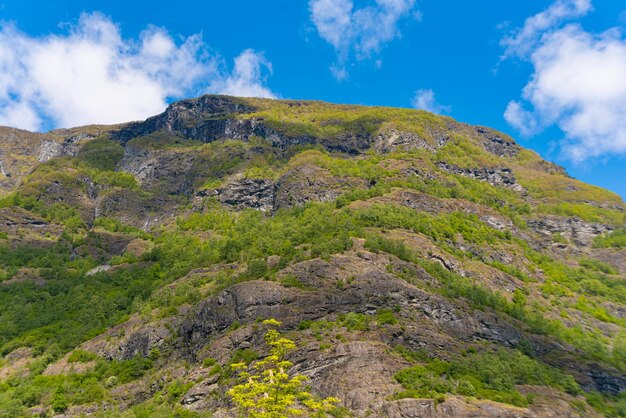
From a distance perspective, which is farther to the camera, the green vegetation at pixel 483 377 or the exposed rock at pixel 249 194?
the exposed rock at pixel 249 194

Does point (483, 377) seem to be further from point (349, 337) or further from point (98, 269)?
point (98, 269)

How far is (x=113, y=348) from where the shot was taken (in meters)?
105

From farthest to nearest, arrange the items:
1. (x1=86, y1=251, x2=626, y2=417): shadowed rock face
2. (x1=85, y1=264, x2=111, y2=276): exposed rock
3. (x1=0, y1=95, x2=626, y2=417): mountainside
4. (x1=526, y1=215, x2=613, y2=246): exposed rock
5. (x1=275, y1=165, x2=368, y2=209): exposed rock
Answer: (x1=526, y1=215, x2=613, y2=246): exposed rock → (x1=275, y1=165, x2=368, y2=209): exposed rock → (x1=85, y1=264, x2=111, y2=276): exposed rock → (x1=0, y1=95, x2=626, y2=417): mountainside → (x1=86, y1=251, x2=626, y2=417): shadowed rock face

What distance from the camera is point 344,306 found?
92000 mm

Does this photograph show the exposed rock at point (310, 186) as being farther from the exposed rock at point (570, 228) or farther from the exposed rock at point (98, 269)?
the exposed rock at point (570, 228)

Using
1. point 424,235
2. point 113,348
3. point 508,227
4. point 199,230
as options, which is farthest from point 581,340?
point 199,230

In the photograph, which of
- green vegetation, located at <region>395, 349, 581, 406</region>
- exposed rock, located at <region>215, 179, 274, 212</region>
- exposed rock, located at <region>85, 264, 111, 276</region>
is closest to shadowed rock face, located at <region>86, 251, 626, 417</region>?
green vegetation, located at <region>395, 349, 581, 406</region>

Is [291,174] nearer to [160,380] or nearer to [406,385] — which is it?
[160,380]

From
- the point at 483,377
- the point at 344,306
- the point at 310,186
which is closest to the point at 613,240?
the point at 310,186

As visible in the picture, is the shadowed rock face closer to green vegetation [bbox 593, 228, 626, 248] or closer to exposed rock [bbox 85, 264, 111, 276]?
exposed rock [bbox 85, 264, 111, 276]

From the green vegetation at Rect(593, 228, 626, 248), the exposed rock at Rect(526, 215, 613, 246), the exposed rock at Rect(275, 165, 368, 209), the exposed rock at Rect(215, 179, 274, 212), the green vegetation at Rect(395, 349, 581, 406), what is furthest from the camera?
the exposed rock at Rect(215, 179, 274, 212)

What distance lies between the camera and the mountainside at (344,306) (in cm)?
7719

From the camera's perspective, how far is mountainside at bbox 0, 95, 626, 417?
7719 centimetres

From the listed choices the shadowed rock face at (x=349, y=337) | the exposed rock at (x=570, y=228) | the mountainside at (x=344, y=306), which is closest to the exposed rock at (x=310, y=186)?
the mountainside at (x=344, y=306)
